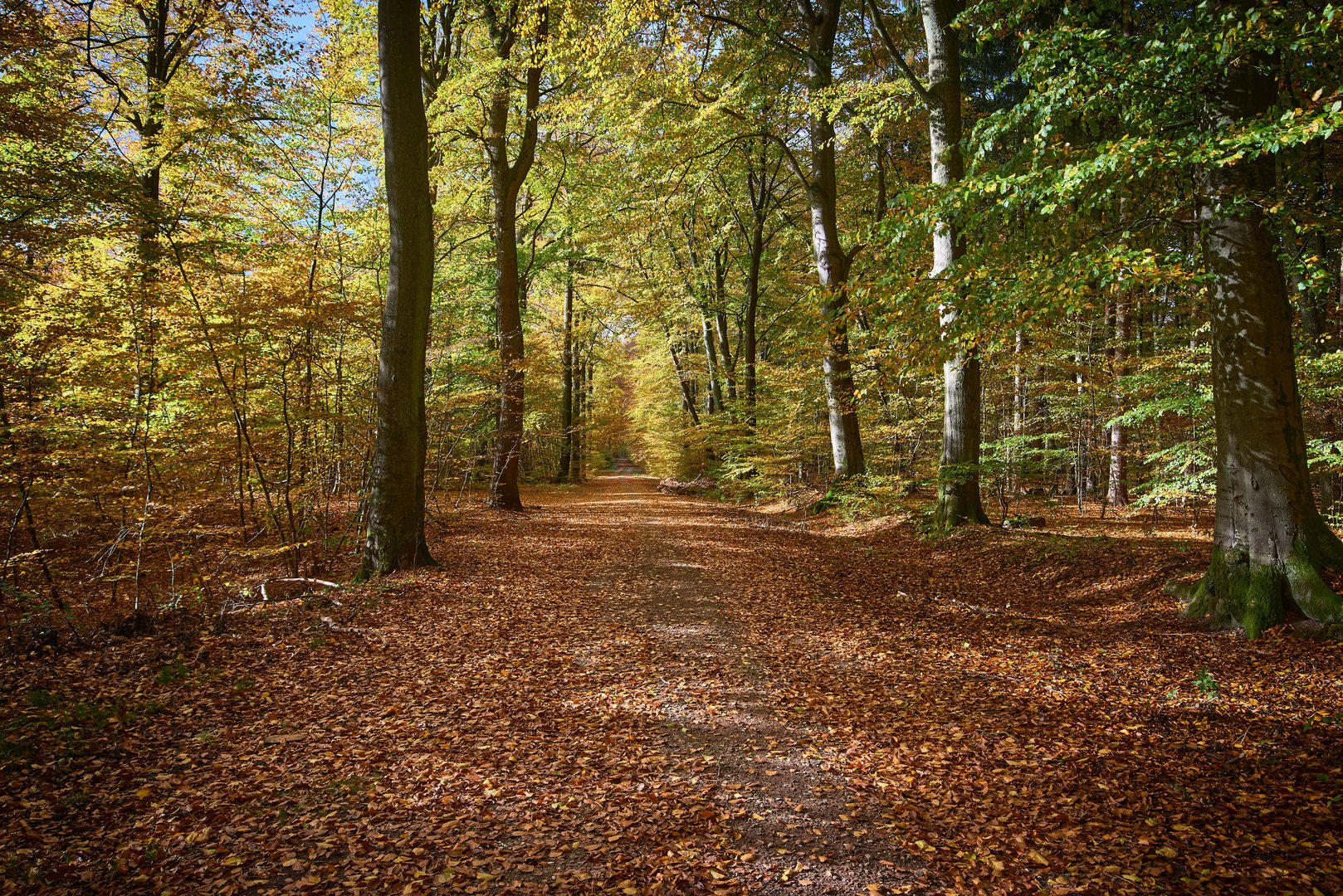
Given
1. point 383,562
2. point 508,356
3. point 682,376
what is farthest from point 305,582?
point 682,376

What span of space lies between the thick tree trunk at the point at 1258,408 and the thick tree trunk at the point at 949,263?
367cm

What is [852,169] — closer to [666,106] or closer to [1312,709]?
[666,106]

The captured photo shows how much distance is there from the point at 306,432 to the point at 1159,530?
44.9 ft

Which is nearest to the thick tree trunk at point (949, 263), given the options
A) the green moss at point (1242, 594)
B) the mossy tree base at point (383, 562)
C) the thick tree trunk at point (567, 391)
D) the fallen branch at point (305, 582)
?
the green moss at point (1242, 594)

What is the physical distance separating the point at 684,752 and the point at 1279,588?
5249 mm

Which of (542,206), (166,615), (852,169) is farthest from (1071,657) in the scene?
(542,206)

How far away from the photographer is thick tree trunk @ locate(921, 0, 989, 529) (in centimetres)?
929

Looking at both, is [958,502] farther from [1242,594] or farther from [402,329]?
[402,329]

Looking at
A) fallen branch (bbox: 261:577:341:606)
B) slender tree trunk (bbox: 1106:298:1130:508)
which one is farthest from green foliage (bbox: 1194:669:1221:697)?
slender tree trunk (bbox: 1106:298:1130:508)

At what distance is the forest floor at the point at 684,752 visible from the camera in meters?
2.75

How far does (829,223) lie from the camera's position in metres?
13.4

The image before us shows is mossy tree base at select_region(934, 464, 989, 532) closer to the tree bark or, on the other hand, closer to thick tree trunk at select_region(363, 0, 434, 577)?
thick tree trunk at select_region(363, 0, 434, 577)

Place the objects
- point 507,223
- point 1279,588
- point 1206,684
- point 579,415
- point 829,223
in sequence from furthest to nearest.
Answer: point 579,415 → point 507,223 → point 829,223 → point 1279,588 → point 1206,684

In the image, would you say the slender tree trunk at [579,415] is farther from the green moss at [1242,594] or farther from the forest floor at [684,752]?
the green moss at [1242,594]
